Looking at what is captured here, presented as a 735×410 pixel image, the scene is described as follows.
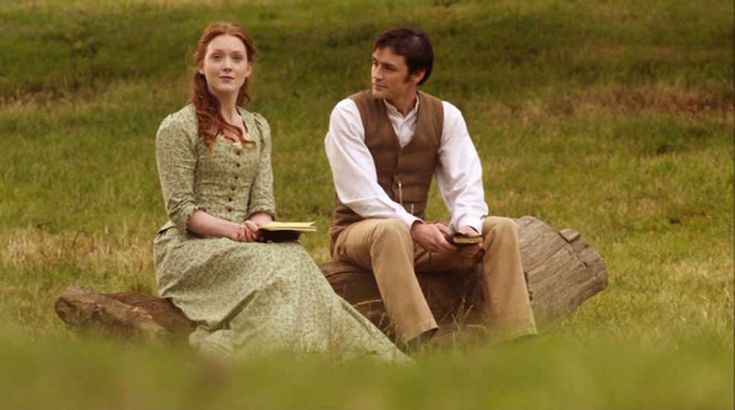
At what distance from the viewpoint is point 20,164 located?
666 inches

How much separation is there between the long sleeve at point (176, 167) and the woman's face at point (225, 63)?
0.82 feet

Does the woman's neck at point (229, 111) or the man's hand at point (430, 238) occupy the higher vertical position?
the woman's neck at point (229, 111)

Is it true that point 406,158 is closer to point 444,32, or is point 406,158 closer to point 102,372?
point 102,372

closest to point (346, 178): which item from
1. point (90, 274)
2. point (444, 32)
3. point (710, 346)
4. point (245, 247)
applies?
point (245, 247)

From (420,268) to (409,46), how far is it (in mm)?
1041

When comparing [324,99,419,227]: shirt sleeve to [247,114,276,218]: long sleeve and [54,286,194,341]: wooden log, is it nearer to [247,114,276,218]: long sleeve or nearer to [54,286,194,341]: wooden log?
[247,114,276,218]: long sleeve

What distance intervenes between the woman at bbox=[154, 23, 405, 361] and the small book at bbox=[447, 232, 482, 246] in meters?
0.80

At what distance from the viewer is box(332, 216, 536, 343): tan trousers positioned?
289 inches

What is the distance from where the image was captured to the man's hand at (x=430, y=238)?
7592 mm

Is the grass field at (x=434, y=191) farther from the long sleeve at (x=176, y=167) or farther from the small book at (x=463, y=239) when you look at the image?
the long sleeve at (x=176, y=167)

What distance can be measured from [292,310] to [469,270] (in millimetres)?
1533

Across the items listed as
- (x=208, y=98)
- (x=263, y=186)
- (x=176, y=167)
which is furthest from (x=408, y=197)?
(x=176, y=167)

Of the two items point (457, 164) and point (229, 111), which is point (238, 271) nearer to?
point (229, 111)

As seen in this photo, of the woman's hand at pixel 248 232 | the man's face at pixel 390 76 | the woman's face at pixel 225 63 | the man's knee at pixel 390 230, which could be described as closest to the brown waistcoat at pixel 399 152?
the man's face at pixel 390 76
